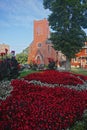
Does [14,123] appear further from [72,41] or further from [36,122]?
[72,41]

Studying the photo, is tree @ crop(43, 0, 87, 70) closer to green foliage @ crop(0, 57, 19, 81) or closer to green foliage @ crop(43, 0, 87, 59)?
green foliage @ crop(43, 0, 87, 59)

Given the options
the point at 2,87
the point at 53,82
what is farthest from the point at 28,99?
the point at 53,82

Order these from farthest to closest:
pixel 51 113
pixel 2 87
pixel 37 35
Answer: pixel 37 35 < pixel 2 87 < pixel 51 113

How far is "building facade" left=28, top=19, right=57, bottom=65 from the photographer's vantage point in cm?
7575

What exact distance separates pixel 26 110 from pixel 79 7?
30339 mm

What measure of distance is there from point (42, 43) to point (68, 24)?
41820 millimetres

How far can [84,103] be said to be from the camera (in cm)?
766

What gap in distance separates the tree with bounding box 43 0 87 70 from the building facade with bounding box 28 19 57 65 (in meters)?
39.2

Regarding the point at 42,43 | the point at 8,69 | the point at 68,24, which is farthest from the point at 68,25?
the point at 42,43

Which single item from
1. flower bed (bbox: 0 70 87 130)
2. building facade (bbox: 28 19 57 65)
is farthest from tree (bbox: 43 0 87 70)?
building facade (bbox: 28 19 57 65)

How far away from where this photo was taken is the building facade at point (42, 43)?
75.8 m

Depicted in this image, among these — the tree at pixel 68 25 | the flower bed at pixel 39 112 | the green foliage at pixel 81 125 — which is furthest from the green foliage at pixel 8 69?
the tree at pixel 68 25

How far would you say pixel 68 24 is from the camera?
34.4 meters

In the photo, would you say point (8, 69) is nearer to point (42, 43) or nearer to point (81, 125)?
point (81, 125)
